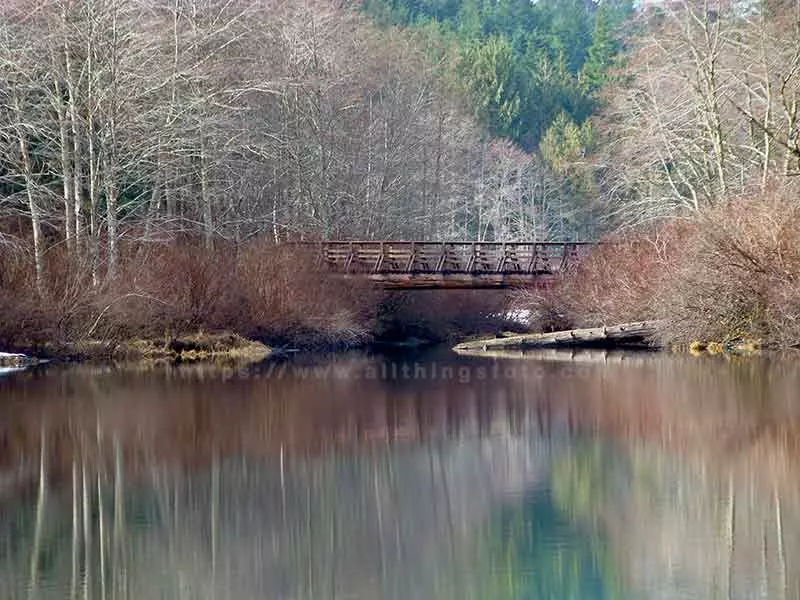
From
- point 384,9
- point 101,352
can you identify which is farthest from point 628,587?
point 384,9

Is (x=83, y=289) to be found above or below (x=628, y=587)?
above

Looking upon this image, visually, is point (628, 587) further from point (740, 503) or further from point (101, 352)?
point (101, 352)

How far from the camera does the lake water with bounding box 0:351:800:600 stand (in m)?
12.2

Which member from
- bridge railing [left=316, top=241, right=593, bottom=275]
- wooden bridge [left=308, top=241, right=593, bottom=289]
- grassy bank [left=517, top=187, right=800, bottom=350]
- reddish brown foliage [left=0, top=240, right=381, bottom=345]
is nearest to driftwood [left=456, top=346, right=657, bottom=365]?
grassy bank [left=517, top=187, right=800, bottom=350]

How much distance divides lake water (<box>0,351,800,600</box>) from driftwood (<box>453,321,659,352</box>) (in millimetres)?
8561

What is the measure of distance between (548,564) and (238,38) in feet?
93.0

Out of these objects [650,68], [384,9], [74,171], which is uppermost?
[384,9]

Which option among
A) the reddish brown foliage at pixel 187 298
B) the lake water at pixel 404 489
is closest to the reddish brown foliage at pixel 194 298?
the reddish brown foliage at pixel 187 298

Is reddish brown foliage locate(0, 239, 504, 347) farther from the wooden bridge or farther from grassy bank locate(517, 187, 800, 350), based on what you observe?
grassy bank locate(517, 187, 800, 350)

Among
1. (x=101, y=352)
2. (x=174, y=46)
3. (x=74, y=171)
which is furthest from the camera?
(x=174, y=46)

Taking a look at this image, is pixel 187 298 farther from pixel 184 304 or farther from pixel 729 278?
pixel 729 278

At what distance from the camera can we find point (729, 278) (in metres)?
31.3

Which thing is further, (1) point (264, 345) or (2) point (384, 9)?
(2) point (384, 9)

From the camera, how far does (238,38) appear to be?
128 ft
